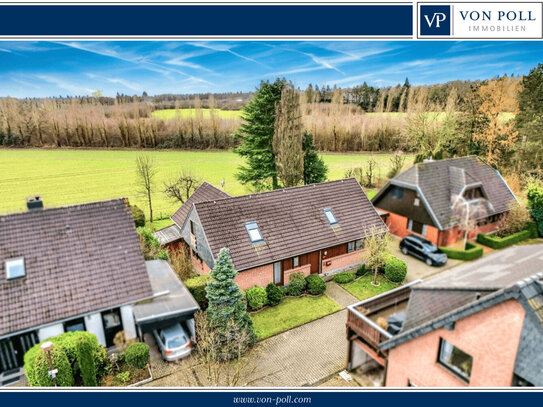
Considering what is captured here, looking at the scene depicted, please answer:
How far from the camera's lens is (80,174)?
608 inches

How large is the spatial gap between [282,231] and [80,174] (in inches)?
385

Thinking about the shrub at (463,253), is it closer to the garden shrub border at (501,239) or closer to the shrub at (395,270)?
the garden shrub border at (501,239)

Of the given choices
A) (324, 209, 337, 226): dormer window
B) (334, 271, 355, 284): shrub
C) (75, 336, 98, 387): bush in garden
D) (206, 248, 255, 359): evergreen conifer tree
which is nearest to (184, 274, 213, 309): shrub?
(206, 248, 255, 359): evergreen conifer tree

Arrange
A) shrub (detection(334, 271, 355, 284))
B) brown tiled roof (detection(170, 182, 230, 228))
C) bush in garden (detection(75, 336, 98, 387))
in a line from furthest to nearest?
brown tiled roof (detection(170, 182, 230, 228)) < shrub (detection(334, 271, 355, 284)) < bush in garden (detection(75, 336, 98, 387))

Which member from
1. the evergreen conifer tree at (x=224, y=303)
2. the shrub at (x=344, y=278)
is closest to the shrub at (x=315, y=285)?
the shrub at (x=344, y=278)

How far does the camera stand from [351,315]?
32.9ft

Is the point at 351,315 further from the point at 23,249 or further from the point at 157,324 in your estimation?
the point at 23,249

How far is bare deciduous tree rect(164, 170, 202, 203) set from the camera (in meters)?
24.7

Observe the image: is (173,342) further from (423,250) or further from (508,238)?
(508,238)

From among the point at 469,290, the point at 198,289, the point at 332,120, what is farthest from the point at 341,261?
the point at 332,120

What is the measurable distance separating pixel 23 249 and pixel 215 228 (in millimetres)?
7148

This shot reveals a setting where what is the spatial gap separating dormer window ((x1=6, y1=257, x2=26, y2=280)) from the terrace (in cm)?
987

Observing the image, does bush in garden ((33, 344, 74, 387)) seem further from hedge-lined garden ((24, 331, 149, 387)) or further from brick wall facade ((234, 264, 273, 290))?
brick wall facade ((234, 264, 273, 290))

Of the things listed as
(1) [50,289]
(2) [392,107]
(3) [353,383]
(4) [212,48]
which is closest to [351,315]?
(3) [353,383]
